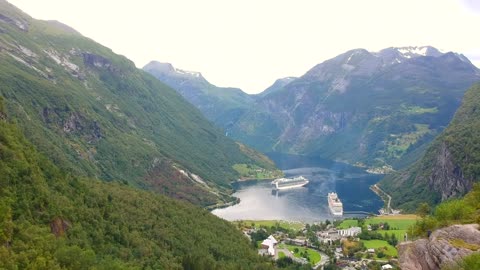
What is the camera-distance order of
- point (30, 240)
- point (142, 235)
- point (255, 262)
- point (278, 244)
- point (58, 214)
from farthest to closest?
point (278, 244) < point (255, 262) < point (142, 235) < point (58, 214) < point (30, 240)

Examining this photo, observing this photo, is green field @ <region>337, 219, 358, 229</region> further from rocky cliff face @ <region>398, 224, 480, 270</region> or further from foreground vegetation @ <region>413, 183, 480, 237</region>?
rocky cliff face @ <region>398, 224, 480, 270</region>

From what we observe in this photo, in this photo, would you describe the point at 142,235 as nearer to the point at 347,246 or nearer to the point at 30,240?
the point at 30,240

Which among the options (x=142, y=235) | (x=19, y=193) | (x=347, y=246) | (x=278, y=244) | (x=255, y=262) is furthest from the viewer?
(x=278, y=244)

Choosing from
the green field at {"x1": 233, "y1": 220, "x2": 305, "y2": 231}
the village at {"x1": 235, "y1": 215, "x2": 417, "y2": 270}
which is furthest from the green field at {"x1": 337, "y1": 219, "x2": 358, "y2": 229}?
the green field at {"x1": 233, "y1": 220, "x2": 305, "y2": 231}

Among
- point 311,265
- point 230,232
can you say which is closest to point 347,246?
point 311,265

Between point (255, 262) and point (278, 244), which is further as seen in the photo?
point (278, 244)

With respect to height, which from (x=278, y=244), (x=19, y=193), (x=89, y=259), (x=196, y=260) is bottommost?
A: (x=278, y=244)

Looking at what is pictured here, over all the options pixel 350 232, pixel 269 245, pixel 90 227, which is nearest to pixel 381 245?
pixel 350 232
